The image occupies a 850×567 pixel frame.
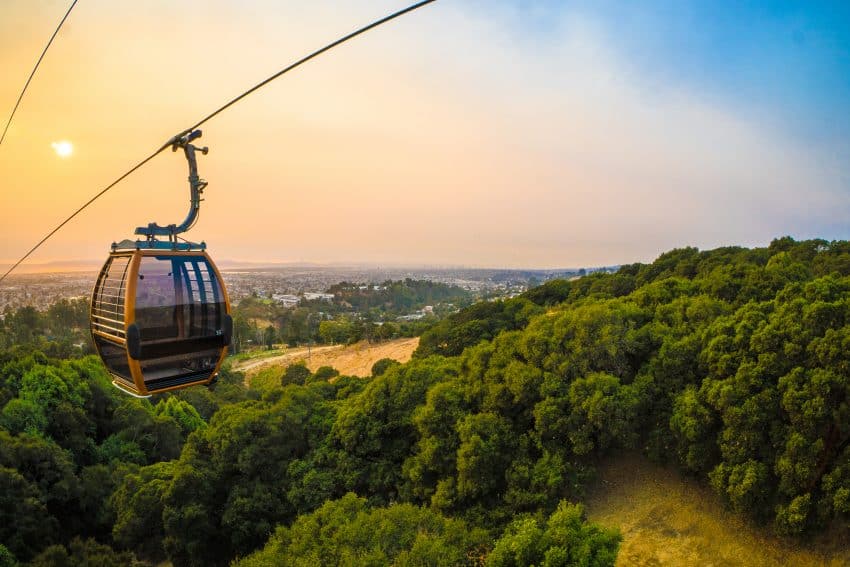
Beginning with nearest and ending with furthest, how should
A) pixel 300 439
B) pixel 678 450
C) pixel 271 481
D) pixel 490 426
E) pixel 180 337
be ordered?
1. pixel 180 337
2. pixel 678 450
3. pixel 490 426
4. pixel 271 481
5. pixel 300 439

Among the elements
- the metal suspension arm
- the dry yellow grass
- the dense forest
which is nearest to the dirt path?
the dense forest

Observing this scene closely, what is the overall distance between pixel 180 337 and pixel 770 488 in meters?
13.5

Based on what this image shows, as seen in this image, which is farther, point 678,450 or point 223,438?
point 223,438

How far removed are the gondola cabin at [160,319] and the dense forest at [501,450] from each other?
204 inches

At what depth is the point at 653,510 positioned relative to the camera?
12641 mm

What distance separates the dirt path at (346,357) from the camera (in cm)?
4931

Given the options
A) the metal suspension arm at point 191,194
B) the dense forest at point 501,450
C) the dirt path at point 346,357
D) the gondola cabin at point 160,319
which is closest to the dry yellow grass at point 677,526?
the dense forest at point 501,450

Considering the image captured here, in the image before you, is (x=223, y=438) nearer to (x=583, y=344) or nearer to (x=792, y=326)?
(x=583, y=344)

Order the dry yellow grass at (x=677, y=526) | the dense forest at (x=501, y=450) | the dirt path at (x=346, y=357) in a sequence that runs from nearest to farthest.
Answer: the dense forest at (x=501, y=450)
the dry yellow grass at (x=677, y=526)
the dirt path at (x=346, y=357)

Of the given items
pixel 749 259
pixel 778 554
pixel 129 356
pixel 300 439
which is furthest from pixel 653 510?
pixel 749 259

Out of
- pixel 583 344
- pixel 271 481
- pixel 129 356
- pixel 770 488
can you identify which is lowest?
pixel 271 481

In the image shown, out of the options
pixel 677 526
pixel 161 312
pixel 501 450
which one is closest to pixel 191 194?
pixel 161 312

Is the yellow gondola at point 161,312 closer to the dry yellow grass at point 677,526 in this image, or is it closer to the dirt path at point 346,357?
the dry yellow grass at point 677,526

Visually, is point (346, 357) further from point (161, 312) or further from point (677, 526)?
point (161, 312)
